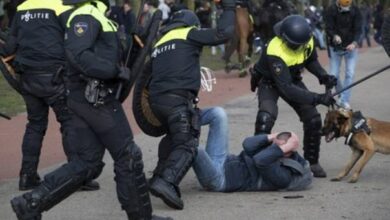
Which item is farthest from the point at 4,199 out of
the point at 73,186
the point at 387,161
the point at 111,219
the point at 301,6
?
the point at 301,6

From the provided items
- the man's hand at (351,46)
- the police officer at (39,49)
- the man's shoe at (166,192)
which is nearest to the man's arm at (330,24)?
the man's hand at (351,46)

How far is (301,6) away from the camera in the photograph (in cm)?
3641

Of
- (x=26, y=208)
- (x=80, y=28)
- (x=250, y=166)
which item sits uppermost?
(x=80, y=28)

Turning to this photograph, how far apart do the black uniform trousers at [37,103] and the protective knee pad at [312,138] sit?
7.43ft

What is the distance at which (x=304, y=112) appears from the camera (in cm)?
805

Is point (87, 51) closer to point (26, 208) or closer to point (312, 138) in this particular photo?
point (26, 208)

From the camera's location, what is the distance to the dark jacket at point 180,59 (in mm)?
6953

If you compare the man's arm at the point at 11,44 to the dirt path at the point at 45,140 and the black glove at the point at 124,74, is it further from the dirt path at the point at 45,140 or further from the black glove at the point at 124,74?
the black glove at the point at 124,74

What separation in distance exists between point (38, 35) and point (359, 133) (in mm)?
2882

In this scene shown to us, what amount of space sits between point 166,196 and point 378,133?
219 centimetres

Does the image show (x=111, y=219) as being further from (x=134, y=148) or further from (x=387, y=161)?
(x=387, y=161)

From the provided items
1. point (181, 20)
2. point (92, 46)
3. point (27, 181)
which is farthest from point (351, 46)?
point (92, 46)

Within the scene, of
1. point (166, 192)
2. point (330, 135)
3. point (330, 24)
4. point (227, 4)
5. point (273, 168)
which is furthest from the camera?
point (330, 24)

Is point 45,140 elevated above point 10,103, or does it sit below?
above
